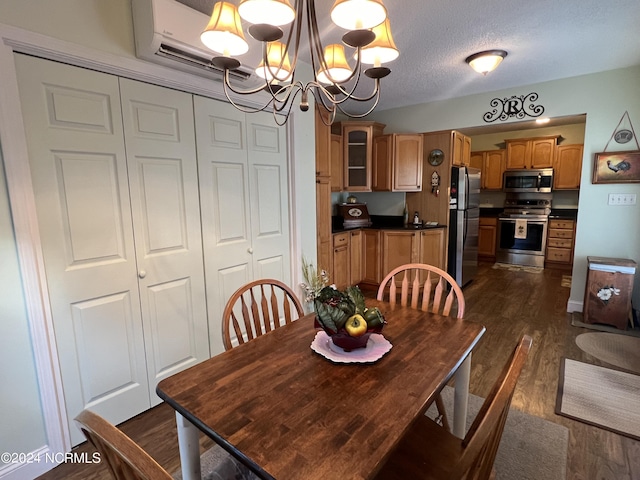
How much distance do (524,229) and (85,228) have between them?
5.99m

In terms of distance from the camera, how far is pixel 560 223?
17.2 feet

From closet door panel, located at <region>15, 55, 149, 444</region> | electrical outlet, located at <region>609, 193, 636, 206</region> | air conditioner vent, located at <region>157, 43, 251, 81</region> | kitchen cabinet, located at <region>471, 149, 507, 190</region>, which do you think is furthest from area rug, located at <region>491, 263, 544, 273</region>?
closet door panel, located at <region>15, 55, 149, 444</region>

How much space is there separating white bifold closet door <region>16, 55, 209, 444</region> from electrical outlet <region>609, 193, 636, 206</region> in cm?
375

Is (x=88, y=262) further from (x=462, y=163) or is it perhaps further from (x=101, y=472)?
Answer: (x=462, y=163)

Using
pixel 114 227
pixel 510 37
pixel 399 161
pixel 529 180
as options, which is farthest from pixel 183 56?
pixel 529 180

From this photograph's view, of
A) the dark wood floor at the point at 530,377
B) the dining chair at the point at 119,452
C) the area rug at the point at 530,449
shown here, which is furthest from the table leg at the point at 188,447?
the area rug at the point at 530,449

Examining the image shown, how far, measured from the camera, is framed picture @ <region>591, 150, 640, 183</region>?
300 centimetres

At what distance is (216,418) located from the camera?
35.7 inches

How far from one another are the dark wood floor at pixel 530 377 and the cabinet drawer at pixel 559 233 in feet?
3.67

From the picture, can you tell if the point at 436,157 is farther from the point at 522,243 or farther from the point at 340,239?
the point at 522,243

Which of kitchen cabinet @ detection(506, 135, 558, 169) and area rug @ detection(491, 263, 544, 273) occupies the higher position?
kitchen cabinet @ detection(506, 135, 558, 169)

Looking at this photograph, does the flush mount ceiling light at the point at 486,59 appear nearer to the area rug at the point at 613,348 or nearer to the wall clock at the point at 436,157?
the wall clock at the point at 436,157

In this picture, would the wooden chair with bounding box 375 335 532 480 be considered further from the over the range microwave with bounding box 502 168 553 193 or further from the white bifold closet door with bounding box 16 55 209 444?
the over the range microwave with bounding box 502 168 553 193

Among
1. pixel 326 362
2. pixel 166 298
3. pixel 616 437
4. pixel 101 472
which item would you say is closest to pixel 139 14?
pixel 166 298
